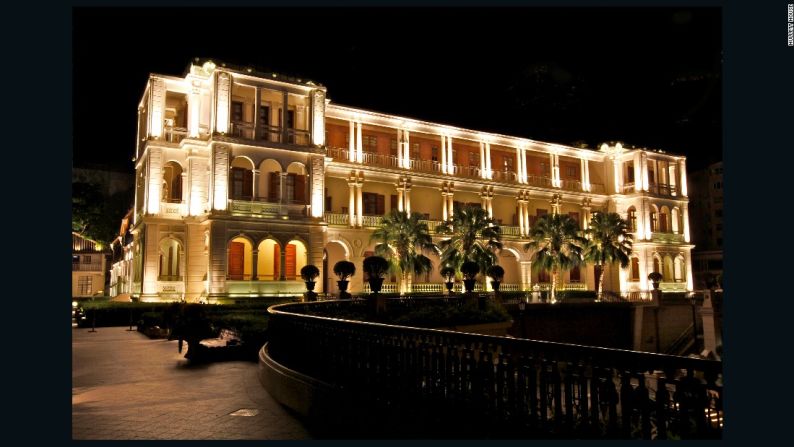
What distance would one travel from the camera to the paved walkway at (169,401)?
672cm

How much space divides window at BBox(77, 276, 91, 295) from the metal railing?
54.7 m

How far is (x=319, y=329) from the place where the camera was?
8.35 meters

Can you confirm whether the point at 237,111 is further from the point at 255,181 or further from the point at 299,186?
the point at 299,186

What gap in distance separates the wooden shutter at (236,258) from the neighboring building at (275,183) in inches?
3.1

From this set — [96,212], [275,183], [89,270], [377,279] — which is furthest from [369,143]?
[89,270]

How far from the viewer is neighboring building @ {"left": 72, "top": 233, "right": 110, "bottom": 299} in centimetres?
5356

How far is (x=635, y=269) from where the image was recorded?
50.7 metres

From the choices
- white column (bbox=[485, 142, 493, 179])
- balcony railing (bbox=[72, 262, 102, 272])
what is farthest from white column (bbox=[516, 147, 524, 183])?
balcony railing (bbox=[72, 262, 102, 272])

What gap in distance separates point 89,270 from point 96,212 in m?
Result: 14.6

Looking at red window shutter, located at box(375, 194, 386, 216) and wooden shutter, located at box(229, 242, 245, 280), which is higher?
red window shutter, located at box(375, 194, 386, 216)

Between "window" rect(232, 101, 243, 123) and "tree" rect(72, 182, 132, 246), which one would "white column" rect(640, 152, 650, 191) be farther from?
"tree" rect(72, 182, 132, 246)

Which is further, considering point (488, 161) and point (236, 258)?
point (488, 161)

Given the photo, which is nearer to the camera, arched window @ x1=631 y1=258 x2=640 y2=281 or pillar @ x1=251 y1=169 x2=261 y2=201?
pillar @ x1=251 y1=169 x2=261 y2=201

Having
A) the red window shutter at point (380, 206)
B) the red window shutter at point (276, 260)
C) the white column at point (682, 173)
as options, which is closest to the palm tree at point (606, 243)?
the white column at point (682, 173)
